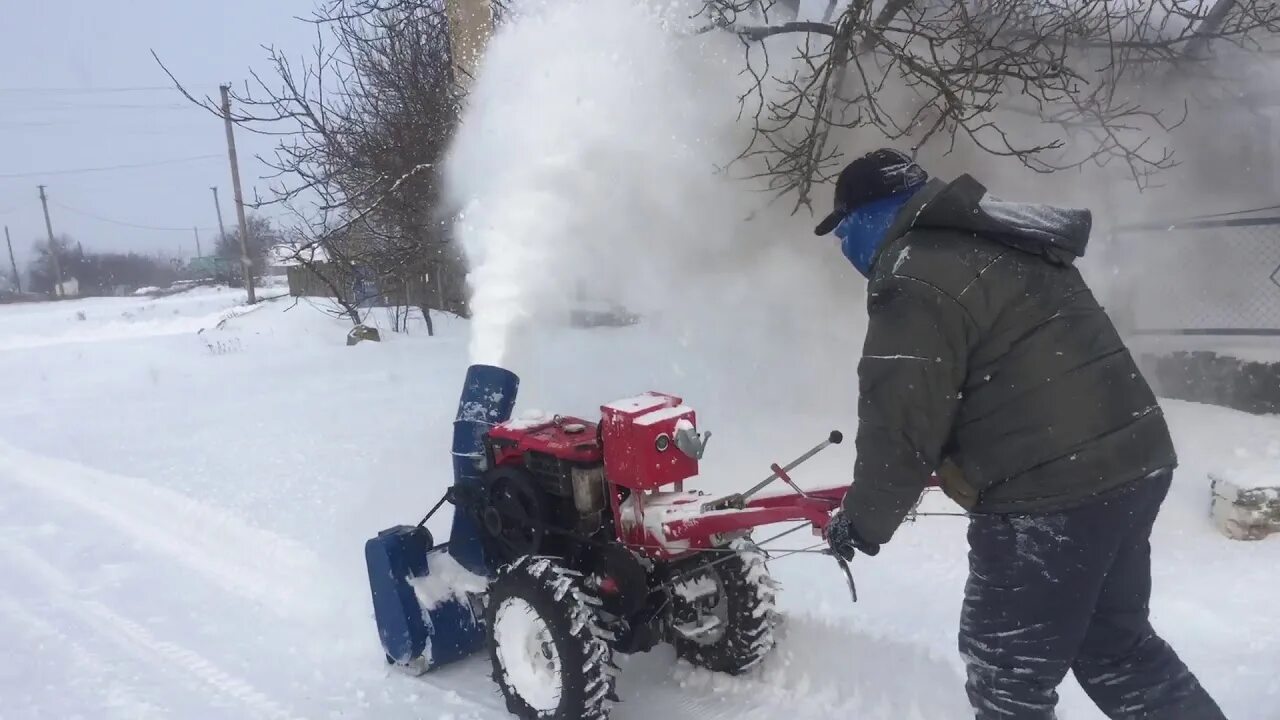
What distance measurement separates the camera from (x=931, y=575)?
161 inches

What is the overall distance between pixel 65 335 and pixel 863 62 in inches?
919

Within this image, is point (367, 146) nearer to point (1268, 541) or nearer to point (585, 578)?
point (585, 578)

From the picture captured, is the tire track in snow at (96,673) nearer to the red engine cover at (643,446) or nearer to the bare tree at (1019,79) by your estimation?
the red engine cover at (643,446)

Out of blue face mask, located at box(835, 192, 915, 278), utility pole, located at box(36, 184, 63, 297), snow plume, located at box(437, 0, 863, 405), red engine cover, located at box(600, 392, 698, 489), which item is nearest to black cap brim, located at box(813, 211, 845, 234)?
blue face mask, located at box(835, 192, 915, 278)

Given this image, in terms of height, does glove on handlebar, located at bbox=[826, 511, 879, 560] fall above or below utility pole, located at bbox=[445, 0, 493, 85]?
below

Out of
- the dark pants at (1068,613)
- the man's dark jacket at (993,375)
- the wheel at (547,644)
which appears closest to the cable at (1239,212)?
the dark pants at (1068,613)

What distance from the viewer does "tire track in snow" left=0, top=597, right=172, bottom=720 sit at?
3449 mm

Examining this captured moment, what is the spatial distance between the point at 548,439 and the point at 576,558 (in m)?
0.48

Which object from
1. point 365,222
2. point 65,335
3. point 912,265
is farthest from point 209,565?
point 65,335

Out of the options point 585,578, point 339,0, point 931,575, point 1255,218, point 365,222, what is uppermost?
point 339,0

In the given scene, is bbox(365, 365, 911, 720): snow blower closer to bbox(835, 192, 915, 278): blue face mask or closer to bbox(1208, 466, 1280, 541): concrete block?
bbox(835, 192, 915, 278): blue face mask

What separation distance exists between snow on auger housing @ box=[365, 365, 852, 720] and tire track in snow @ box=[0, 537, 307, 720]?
0.57m

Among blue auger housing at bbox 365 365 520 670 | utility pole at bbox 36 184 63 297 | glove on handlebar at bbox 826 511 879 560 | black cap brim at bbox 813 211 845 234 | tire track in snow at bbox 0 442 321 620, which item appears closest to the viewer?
glove on handlebar at bbox 826 511 879 560

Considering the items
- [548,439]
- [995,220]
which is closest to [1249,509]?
[995,220]
